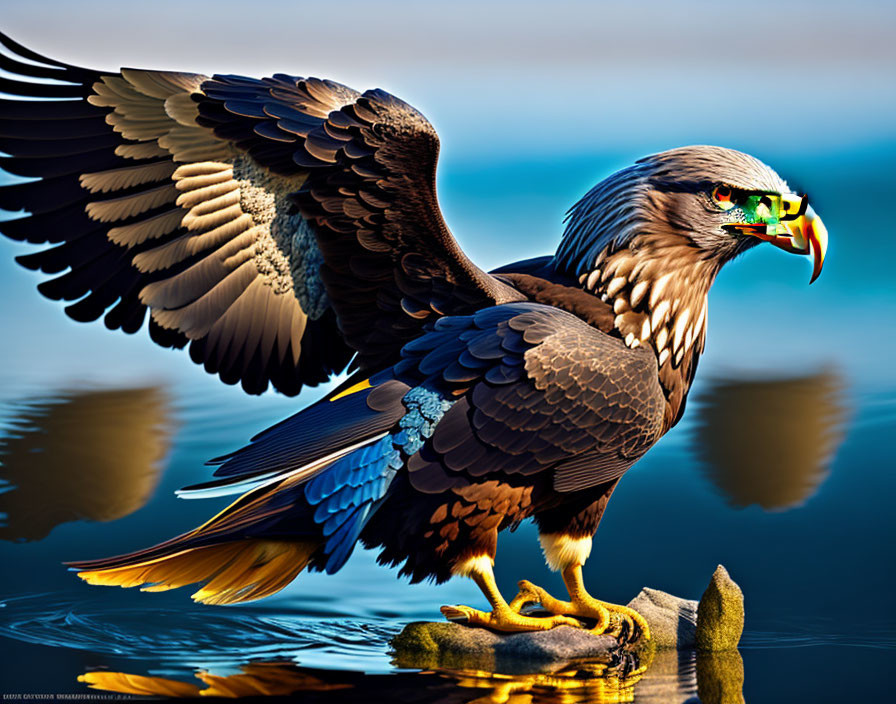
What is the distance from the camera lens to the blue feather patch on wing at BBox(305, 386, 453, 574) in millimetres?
4789

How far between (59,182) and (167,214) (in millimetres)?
485

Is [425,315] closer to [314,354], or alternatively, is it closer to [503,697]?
A: [314,354]

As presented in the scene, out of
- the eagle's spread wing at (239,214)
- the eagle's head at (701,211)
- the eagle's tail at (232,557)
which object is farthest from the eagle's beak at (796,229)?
the eagle's tail at (232,557)

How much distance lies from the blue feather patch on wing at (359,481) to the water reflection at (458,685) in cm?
43

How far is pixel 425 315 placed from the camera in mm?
5172

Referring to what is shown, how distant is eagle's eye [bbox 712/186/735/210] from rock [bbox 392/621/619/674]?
1.79 m

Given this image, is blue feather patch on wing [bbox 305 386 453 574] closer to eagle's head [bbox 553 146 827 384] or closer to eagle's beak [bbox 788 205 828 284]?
eagle's head [bbox 553 146 827 384]

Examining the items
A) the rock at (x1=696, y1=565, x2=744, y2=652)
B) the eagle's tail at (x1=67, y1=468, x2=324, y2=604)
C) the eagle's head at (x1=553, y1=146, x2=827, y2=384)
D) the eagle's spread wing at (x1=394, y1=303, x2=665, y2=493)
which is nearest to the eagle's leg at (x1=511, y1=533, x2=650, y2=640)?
the rock at (x1=696, y1=565, x2=744, y2=652)

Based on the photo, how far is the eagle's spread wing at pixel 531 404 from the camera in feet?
15.6

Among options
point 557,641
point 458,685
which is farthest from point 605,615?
point 458,685

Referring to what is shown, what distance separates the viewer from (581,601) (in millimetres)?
5379

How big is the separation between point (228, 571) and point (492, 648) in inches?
42.8

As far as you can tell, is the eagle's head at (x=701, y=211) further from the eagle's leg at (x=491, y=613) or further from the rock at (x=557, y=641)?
the rock at (x=557, y=641)

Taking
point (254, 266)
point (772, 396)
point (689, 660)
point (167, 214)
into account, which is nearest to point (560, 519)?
point (689, 660)
